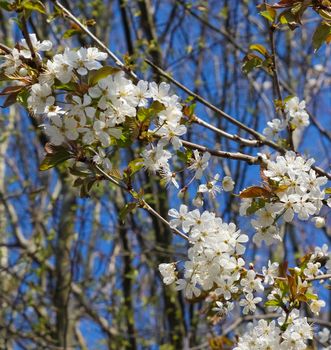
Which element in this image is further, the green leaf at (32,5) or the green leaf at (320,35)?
the green leaf at (320,35)

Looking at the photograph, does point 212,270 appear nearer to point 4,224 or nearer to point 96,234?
point 4,224

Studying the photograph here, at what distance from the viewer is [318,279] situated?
5.80ft

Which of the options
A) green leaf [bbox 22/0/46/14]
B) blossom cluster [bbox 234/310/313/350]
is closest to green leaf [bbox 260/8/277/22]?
green leaf [bbox 22/0/46/14]

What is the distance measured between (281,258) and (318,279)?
113 inches

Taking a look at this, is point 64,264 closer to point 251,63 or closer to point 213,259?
point 251,63

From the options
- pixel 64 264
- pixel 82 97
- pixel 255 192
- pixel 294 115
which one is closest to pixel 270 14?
pixel 294 115

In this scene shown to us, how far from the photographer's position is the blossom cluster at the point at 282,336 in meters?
1.75

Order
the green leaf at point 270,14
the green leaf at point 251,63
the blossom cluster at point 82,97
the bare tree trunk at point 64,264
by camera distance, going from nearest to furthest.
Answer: the blossom cluster at point 82,97 → the green leaf at point 270,14 → the green leaf at point 251,63 → the bare tree trunk at point 64,264

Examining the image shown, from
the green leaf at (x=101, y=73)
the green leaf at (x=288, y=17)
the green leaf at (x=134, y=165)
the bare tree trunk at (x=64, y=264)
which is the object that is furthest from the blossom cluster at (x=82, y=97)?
the bare tree trunk at (x=64, y=264)

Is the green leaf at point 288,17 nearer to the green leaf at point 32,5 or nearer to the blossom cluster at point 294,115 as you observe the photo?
the blossom cluster at point 294,115

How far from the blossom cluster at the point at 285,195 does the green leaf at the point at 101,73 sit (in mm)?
486

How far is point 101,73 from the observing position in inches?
58.2

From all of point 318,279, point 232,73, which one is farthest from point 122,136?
point 232,73

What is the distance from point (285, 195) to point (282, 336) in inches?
17.6
